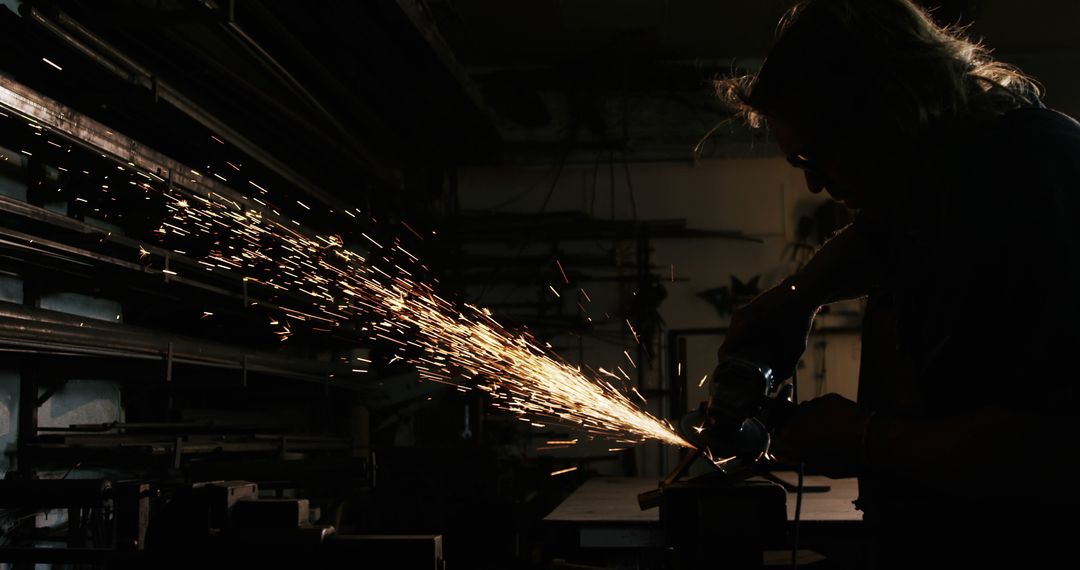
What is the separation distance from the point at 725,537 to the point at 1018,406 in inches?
24.2

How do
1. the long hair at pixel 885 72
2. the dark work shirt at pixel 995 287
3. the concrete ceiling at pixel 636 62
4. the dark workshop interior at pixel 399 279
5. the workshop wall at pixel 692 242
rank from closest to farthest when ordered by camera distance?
the dark work shirt at pixel 995 287 → the long hair at pixel 885 72 → the dark workshop interior at pixel 399 279 → the concrete ceiling at pixel 636 62 → the workshop wall at pixel 692 242

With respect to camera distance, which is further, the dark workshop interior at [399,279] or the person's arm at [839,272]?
the dark workshop interior at [399,279]

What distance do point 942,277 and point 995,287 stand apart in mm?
105

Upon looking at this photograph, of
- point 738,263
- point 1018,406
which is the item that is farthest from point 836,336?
point 1018,406

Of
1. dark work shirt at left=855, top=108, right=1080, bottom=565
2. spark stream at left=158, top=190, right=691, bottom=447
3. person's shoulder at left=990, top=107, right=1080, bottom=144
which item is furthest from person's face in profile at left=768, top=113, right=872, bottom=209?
spark stream at left=158, top=190, right=691, bottom=447

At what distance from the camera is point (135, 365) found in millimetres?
3184

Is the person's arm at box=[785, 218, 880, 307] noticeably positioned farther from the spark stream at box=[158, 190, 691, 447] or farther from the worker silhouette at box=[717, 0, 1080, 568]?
the spark stream at box=[158, 190, 691, 447]

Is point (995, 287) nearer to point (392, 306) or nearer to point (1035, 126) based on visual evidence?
point (1035, 126)

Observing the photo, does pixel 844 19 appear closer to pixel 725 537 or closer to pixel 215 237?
pixel 725 537

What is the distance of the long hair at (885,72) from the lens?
1.52m

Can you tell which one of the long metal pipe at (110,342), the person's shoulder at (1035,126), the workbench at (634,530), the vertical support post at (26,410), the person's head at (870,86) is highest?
the person's head at (870,86)

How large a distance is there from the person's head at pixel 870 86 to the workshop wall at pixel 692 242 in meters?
5.56

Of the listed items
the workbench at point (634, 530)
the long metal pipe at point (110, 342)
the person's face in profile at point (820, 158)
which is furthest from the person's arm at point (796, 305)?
the long metal pipe at point (110, 342)

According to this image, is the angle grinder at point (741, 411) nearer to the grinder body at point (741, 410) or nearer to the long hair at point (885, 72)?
the grinder body at point (741, 410)
